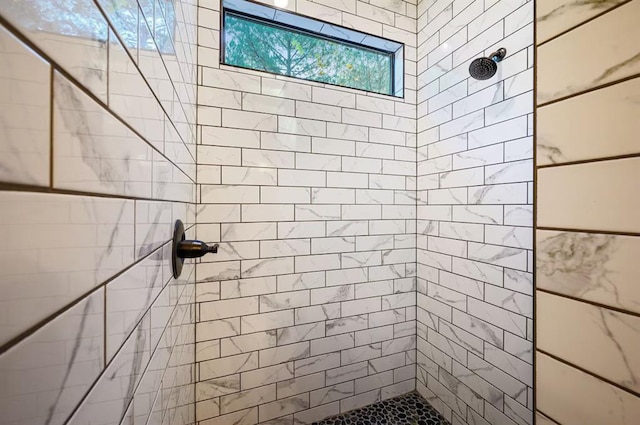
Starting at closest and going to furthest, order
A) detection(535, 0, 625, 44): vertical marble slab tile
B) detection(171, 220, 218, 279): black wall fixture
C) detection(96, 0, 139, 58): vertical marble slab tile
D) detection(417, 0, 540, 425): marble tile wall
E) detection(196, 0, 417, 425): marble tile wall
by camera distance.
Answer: detection(96, 0, 139, 58): vertical marble slab tile, detection(535, 0, 625, 44): vertical marble slab tile, detection(171, 220, 218, 279): black wall fixture, detection(417, 0, 540, 425): marble tile wall, detection(196, 0, 417, 425): marble tile wall

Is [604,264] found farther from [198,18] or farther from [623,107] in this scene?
[198,18]

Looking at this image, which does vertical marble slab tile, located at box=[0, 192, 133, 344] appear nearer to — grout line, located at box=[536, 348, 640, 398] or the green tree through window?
grout line, located at box=[536, 348, 640, 398]

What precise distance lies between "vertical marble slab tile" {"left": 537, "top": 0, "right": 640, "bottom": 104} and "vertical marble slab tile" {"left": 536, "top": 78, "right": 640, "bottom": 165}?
0.02 m

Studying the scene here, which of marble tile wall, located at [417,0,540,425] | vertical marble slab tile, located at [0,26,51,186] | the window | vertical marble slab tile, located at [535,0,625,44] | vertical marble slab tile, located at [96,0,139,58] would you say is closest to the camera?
vertical marble slab tile, located at [0,26,51,186]

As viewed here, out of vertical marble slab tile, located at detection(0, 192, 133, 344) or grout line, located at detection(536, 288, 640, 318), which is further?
grout line, located at detection(536, 288, 640, 318)

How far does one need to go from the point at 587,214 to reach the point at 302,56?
1538 mm

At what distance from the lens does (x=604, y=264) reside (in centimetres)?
37

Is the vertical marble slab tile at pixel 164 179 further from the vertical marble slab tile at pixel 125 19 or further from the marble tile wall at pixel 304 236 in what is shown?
the marble tile wall at pixel 304 236

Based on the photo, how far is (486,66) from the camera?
1.15m

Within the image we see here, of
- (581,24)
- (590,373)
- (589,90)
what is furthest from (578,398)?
(581,24)

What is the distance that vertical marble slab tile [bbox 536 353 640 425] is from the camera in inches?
14.1

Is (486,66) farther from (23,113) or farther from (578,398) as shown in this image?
(23,113)

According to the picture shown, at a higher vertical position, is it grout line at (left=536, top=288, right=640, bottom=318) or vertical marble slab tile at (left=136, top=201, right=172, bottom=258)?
vertical marble slab tile at (left=136, top=201, right=172, bottom=258)

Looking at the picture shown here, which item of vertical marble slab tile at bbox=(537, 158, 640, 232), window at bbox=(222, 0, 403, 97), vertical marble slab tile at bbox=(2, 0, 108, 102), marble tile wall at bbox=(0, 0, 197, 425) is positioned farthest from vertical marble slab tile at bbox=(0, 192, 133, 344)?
window at bbox=(222, 0, 403, 97)
